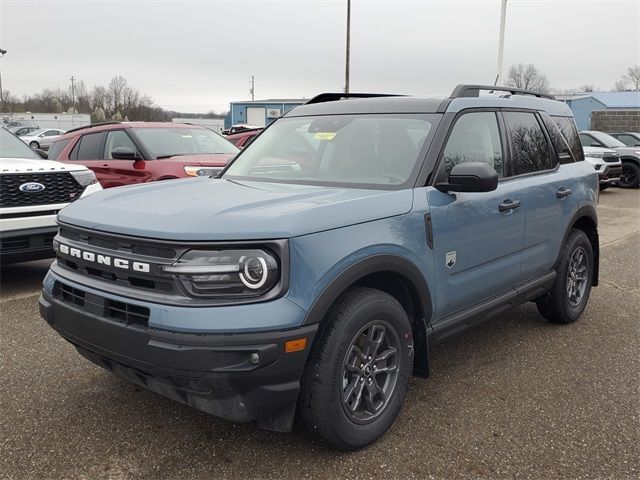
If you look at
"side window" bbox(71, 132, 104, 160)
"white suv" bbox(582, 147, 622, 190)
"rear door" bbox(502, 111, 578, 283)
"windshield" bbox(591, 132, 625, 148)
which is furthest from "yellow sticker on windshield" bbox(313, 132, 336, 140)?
"windshield" bbox(591, 132, 625, 148)

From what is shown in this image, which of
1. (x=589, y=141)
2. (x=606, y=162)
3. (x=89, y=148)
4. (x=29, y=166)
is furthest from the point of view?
(x=589, y=141)

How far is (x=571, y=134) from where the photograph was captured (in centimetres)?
507

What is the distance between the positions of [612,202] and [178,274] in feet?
48.1

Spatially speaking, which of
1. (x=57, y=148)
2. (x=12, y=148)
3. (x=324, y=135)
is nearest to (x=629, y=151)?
(x=57, y=148)

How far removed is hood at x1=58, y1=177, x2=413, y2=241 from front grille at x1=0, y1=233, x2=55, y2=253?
2.65m

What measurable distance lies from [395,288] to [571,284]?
99.2 inches

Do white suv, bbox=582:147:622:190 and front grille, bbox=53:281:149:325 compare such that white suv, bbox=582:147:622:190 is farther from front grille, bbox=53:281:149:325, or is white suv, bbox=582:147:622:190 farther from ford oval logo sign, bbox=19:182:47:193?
front grille, bbox=53:281:149:325

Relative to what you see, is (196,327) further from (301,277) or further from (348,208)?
(348,208)

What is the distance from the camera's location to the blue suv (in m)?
2.47

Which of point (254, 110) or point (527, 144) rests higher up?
point (254, 110)

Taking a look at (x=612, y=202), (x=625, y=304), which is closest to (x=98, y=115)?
(x=612, y=202)

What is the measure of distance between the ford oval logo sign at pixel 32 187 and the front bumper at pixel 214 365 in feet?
11.6

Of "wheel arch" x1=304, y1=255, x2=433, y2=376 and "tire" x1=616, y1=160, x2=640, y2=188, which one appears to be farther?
"tire" x1=616, y1=160, x2=640, y2=188

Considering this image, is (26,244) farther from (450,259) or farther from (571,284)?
(571,284)
